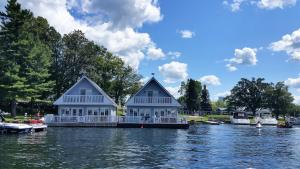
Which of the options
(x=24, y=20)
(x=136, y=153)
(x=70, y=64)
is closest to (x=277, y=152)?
(x=136, y=153)

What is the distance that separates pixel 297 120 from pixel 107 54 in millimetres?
59223

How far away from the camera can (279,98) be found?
141 metres

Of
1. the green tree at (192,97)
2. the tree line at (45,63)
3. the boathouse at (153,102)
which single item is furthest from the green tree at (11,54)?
the green tree at (192,97)

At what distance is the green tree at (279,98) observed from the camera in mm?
140725

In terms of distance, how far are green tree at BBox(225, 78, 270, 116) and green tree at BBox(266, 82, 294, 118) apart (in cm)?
270

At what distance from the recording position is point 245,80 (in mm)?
152750

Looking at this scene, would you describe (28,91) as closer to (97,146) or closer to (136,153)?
(97,146)

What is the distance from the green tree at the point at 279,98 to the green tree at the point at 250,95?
2695mm

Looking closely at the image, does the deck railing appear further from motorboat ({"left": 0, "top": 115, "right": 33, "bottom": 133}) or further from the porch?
motorboat ({"left": 0, "top": 115, "right": 33, "bottom": 133})

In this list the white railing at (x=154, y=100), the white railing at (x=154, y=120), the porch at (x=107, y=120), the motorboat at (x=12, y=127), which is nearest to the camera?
the motorboat at (x=12, y=127)

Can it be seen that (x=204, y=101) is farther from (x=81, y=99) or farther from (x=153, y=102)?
(x=81, y=99)

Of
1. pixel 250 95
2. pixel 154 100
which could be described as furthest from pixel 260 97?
pixel 154 100

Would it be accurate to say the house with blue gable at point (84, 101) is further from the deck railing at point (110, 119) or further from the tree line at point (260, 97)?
the tree line at point (260, 97)

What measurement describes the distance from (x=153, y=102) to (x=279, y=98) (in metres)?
83.2
